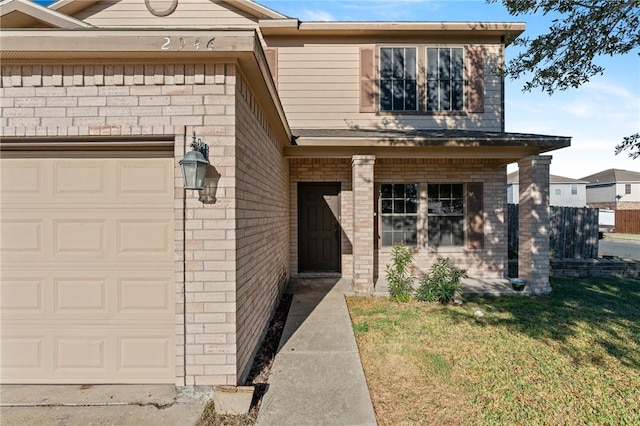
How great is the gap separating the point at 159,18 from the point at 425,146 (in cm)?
684

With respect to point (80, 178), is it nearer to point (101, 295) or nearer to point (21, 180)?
point (21, 180)

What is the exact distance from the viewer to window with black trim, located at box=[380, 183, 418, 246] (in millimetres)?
6988

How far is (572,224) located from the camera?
8.23 meters

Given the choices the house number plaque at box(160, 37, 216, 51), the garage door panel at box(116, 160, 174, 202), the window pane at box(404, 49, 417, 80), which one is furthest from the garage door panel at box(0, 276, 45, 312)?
the window pane at box(404, 49, 417, 80)

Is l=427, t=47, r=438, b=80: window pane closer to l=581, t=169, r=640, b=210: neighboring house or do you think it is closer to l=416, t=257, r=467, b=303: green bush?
l=416, t=257, r=467, b=303: green bush

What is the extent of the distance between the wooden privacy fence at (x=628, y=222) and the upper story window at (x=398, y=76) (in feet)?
73.0

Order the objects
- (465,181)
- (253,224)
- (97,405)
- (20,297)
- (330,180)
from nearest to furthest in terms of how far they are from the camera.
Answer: (97,405) < (20,297) < (253,224) < (465,181) < (330,180)

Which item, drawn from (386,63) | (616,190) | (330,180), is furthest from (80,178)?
(616,190)

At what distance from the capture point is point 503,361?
130 inches

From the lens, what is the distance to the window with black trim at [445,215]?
275 inches

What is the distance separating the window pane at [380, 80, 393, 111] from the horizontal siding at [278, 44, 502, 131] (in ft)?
0.70

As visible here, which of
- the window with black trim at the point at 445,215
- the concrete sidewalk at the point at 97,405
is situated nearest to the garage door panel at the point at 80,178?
the concrete sidewalk at the point at 97,405

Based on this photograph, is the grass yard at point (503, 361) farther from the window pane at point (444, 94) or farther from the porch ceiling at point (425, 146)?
the window pane at point (444, 94)

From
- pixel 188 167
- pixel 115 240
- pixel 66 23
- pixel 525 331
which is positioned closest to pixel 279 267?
pixel 115 240
